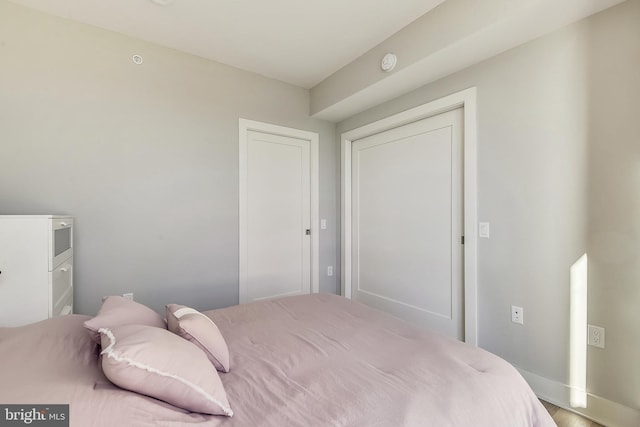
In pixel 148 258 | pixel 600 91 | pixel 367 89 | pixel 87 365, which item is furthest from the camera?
pixel 367 89

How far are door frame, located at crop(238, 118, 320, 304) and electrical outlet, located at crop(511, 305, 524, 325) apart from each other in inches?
76.6

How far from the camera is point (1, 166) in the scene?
1.91 meters

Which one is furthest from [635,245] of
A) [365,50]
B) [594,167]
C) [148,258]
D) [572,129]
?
[148,258]

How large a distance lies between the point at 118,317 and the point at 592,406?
2.49 m

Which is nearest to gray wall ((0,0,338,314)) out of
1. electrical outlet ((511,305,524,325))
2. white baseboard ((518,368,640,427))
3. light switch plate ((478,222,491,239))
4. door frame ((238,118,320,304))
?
door frame ((238,118,320,304))

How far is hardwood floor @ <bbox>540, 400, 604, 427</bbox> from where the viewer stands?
1.61m

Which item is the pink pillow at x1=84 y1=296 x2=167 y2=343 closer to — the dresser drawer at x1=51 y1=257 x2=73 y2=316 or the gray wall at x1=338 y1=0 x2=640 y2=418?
the dresser drawer at x1=51 y1=257 x2=73 y2=316

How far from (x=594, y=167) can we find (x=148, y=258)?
318cm

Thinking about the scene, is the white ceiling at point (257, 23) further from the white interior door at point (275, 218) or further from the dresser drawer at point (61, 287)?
the dresser drawer at point (61, 287)

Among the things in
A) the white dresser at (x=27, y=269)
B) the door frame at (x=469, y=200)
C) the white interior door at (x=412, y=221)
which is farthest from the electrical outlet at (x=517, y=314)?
the white dresser at (x=27, y=269)

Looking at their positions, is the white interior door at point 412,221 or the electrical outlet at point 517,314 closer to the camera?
the electrical outlet at point 517,314

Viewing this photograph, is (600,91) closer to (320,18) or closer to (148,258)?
(320,18)

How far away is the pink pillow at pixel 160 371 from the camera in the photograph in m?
0.73

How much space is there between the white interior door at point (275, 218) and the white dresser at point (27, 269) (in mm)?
1469
